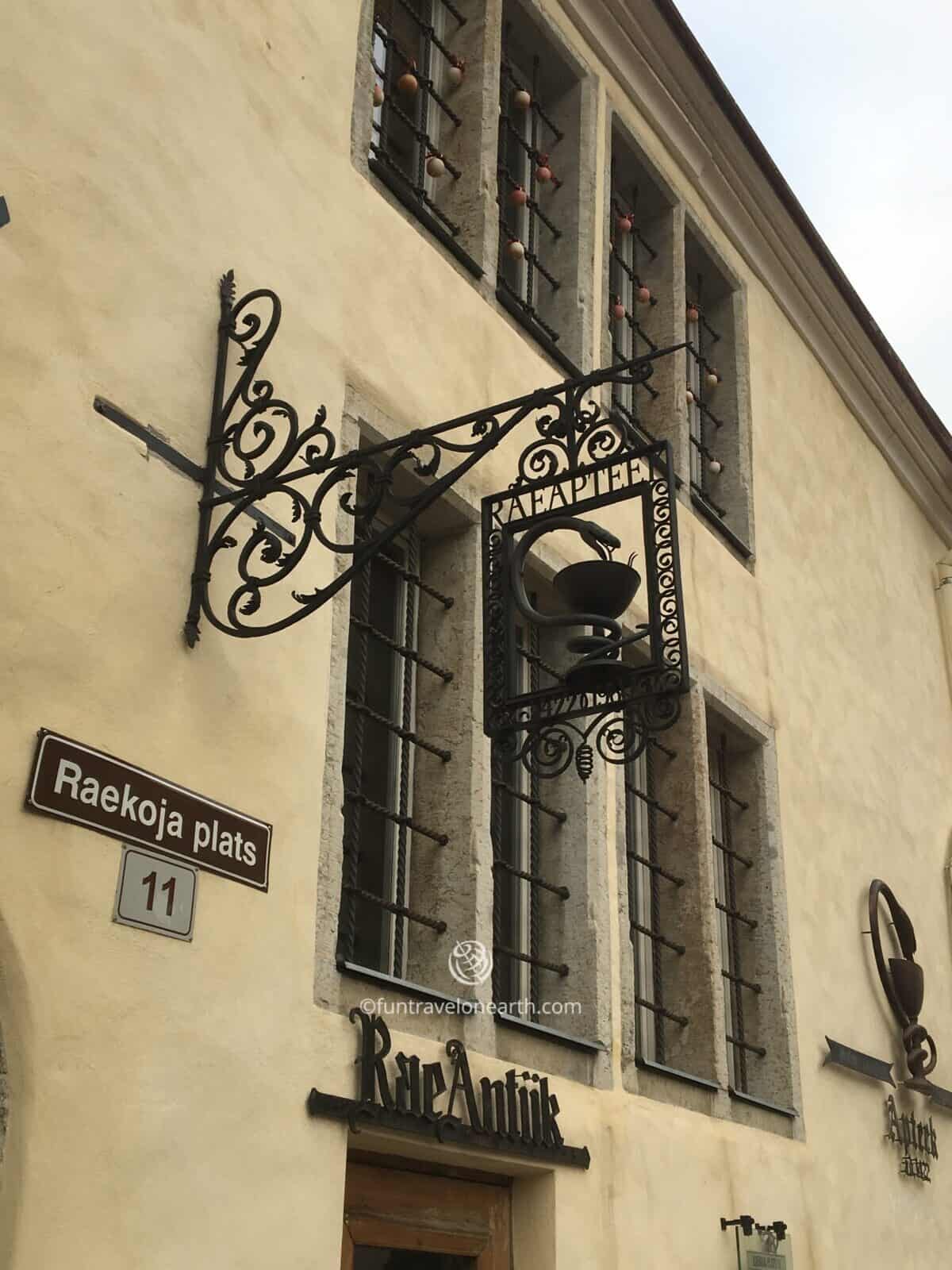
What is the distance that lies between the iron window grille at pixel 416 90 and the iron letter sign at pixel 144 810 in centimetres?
268

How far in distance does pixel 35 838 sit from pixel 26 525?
70 centimetres

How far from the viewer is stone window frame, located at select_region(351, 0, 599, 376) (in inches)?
206

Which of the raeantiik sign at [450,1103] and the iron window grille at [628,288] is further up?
the iron window grille at [628,288]

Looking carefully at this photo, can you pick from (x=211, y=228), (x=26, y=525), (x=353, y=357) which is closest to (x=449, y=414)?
(x=353, y=357)

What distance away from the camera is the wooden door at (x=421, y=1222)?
4.09m

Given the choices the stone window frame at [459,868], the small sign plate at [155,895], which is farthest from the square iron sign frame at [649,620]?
the small sign plate at [155,895]

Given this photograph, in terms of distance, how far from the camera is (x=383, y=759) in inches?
187

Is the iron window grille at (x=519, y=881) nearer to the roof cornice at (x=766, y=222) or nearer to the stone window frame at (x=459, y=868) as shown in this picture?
the stone window frame at (x=459, y=868)

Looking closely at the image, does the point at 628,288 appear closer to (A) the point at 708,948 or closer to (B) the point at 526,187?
(B) the point at 526,187

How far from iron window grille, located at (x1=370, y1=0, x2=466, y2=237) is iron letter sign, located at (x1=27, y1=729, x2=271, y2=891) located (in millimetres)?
2680

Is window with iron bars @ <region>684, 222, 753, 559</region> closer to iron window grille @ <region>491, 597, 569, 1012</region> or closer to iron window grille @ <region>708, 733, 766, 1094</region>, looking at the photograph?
iron window grille @ <region>708, 733, 766, 1094</region>

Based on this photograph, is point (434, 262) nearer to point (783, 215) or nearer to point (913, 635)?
point (783, 215)

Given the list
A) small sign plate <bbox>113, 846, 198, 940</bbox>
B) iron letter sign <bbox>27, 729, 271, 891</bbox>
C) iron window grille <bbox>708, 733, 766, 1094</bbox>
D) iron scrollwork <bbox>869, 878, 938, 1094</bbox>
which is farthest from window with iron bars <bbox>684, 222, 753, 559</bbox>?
small sign plate <bbox>113, 846, 198, 940</bbox>

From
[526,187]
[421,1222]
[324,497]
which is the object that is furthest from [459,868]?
[526,187]
